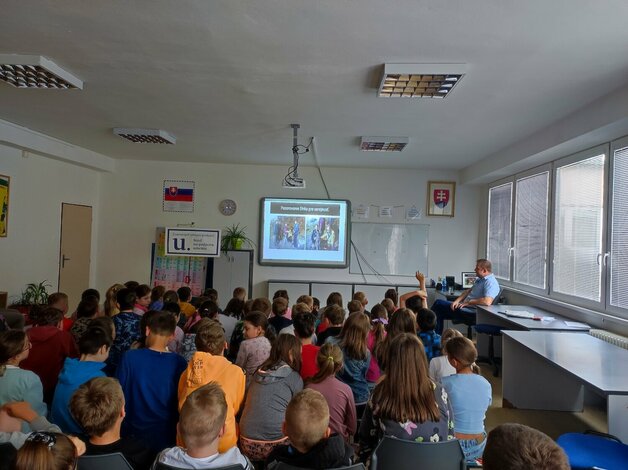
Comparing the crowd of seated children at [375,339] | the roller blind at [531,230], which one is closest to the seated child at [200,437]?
the crowd of seated children at [375,339]

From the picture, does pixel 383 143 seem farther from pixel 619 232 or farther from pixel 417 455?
pixel 417 455

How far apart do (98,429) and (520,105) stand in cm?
410

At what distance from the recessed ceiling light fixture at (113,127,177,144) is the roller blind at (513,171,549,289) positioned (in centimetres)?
489

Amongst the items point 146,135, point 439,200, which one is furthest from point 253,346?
point 439,200

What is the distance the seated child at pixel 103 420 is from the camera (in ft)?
5.39

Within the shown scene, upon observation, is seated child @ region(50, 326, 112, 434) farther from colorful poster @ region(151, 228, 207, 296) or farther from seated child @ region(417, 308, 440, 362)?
colorful poster @ region(151, 228, 207, 296)

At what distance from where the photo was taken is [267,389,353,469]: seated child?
59.9 inches

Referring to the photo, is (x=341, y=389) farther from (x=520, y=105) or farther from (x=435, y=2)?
(x=520, y=105)

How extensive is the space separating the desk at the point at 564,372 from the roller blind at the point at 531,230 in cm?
174

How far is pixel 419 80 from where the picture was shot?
10.9ft

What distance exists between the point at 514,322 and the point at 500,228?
9.72 feet

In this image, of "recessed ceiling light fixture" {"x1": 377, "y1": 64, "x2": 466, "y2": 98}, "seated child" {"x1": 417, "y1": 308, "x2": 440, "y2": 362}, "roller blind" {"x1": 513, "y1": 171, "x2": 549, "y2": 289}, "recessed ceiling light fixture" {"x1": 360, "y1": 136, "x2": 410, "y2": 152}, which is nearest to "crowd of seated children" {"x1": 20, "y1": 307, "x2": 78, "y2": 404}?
"seated child" {"x1": 417, "y1": 308, "x2": 440, "y2": 362}

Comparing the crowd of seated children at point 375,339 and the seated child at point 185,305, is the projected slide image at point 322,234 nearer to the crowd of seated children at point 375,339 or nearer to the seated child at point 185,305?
the seated child at point 185,305

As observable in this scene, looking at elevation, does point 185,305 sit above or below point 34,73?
below
